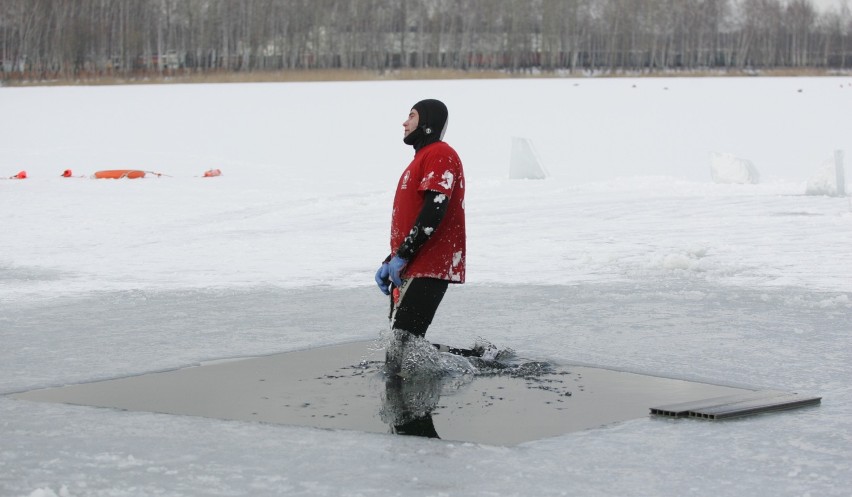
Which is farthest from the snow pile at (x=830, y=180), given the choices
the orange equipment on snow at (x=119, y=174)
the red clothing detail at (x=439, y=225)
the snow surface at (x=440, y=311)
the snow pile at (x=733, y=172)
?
the red clothing detail at (x=439, y=225)

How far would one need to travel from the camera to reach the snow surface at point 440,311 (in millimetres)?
4105

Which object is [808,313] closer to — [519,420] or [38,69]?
[519,420]

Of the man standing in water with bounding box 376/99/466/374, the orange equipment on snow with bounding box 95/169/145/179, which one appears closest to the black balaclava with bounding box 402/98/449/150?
the man standing in water with bounding box 376/99/466/374

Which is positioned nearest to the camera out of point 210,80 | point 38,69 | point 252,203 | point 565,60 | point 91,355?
point 91,355

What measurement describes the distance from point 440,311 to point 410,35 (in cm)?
12063

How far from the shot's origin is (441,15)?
12594cm

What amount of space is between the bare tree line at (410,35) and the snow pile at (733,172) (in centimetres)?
8767

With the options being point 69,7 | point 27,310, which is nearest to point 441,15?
point 69,7

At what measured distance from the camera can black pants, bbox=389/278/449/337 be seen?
18.3ft

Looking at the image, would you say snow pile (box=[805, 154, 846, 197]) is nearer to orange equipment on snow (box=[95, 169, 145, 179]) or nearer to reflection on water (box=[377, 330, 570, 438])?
reflection on water (box=[377, 330, 570, 438])

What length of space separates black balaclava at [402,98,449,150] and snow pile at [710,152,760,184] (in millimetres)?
12790

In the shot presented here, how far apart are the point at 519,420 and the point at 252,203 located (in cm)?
1178

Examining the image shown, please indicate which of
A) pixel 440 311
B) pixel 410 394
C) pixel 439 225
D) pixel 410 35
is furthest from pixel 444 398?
pixel 410 35

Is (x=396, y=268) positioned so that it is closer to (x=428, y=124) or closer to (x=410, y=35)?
(x=428, y=124)
